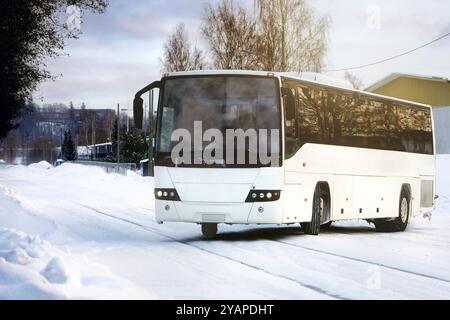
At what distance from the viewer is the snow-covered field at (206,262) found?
353 inches

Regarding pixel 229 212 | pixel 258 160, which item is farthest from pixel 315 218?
pixel 229 212

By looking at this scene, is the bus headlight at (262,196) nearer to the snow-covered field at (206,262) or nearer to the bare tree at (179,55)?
the snow-covered field at (206,262)

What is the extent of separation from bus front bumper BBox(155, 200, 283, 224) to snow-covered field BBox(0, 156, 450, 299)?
45cm

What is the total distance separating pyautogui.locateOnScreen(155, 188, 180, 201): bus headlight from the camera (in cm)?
1580

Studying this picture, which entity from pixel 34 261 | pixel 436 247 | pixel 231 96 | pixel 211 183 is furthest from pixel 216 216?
pixel 34 261

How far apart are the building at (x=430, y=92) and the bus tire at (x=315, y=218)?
3510cm

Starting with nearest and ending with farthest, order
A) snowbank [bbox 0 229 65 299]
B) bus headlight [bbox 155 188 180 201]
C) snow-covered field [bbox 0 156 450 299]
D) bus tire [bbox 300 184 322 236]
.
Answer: snowbank [bbox 0 229 65 299] < snow-covered field [bbox 0 156 450 299] < bus headlight [bbox 155 188 180 201] < bus tire [bbox 300 184 322 236]

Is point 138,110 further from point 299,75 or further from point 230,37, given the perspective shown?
point 230,37

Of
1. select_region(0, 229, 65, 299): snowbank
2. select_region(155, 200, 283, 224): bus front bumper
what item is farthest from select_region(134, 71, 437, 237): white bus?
select_region(0, 229, 65, 299): snowbank

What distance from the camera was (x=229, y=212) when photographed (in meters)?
15.5

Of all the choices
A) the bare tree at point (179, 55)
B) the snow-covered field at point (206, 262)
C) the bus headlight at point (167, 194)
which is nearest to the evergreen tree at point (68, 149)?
the bare tree at point (179, 55)

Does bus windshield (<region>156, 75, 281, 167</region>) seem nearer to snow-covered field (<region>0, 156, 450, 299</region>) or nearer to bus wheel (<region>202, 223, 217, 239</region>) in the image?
snow-covered field (<region>0, 156, 450, 299</region>)
